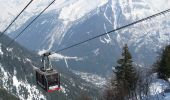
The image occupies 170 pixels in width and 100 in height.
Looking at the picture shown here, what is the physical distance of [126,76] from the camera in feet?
211

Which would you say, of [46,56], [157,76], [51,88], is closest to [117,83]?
[157,76]

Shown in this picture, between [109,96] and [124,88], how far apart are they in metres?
2.69

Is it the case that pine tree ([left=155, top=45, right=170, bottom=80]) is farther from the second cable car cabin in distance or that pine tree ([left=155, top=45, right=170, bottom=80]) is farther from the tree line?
the second cable car cabin in distance

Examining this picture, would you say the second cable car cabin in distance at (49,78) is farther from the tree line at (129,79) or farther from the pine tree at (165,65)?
the pine tree at (165,65)

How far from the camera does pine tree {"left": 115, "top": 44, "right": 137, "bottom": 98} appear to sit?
2347 inches

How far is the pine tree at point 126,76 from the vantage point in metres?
59.6

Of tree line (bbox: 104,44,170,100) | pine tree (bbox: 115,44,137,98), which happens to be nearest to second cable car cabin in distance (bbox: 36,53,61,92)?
tree line (bbox: 104,44,170,100)

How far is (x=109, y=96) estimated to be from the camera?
57.3 meters

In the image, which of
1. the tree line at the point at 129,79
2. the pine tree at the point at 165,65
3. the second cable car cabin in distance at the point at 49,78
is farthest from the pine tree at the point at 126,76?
the second cable car cabin in distance at the point at 49,78

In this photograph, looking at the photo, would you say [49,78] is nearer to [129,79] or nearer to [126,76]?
[129,79]

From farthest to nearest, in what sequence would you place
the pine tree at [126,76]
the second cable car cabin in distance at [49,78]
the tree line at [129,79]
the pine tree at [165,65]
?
1. the pine tree at [165,65]
2. the pine tree at [126,76]
3. the tree line at [129,79]
4. the second cable car cabin in distance at [49,78]

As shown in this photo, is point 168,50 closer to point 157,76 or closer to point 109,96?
point 157,76

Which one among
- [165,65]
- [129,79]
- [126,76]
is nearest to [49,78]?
[129,79]

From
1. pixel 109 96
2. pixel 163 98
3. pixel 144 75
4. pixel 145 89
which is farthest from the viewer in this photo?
pixel 144 75
